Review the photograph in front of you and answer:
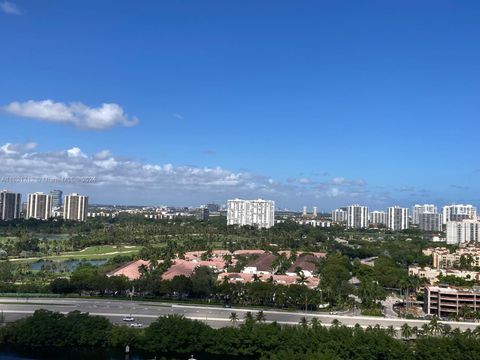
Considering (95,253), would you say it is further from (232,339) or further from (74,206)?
(74,206)

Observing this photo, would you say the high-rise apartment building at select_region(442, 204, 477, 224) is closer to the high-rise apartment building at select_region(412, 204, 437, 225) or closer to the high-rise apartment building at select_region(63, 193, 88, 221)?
the high-rise apartment building at select_region(412, 204, 437, 225)

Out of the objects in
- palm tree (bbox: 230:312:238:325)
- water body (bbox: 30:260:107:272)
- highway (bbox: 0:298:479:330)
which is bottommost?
highway (bbox: 0:298:479:330)

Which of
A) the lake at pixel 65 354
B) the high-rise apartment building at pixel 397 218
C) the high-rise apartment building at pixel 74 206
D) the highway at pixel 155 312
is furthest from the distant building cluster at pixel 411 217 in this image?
the lake at pixel 65 354

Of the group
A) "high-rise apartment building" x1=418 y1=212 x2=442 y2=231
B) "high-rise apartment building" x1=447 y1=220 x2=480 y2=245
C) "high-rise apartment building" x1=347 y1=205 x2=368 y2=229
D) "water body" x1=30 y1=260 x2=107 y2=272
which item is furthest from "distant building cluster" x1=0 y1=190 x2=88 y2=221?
"high-rise apartment building" x1=418 y1=212 x2=442 y2=231

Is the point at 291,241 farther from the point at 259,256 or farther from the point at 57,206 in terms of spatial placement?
the point at 57,206

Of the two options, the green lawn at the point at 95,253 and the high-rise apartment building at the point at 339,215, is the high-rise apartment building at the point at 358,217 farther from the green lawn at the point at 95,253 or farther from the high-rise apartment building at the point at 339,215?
the green lawn at the point at 95,253

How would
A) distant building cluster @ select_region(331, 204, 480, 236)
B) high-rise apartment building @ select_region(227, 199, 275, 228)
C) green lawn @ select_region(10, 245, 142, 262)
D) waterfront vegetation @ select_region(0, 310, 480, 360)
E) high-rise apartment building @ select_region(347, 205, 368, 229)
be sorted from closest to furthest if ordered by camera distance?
1. waterfront vegetation @ select_region(0, 310, 480, 360)
2. green lawn @ select_region(10, 245, 142, 262)
3. high-rise apartment building @ select_region(227, 199, 275, 228)
4. distant building cluster @ select_region(331, 204, 480, 236)
5. high-rise apartment building @ select_region(347, 205, 368, 229)
